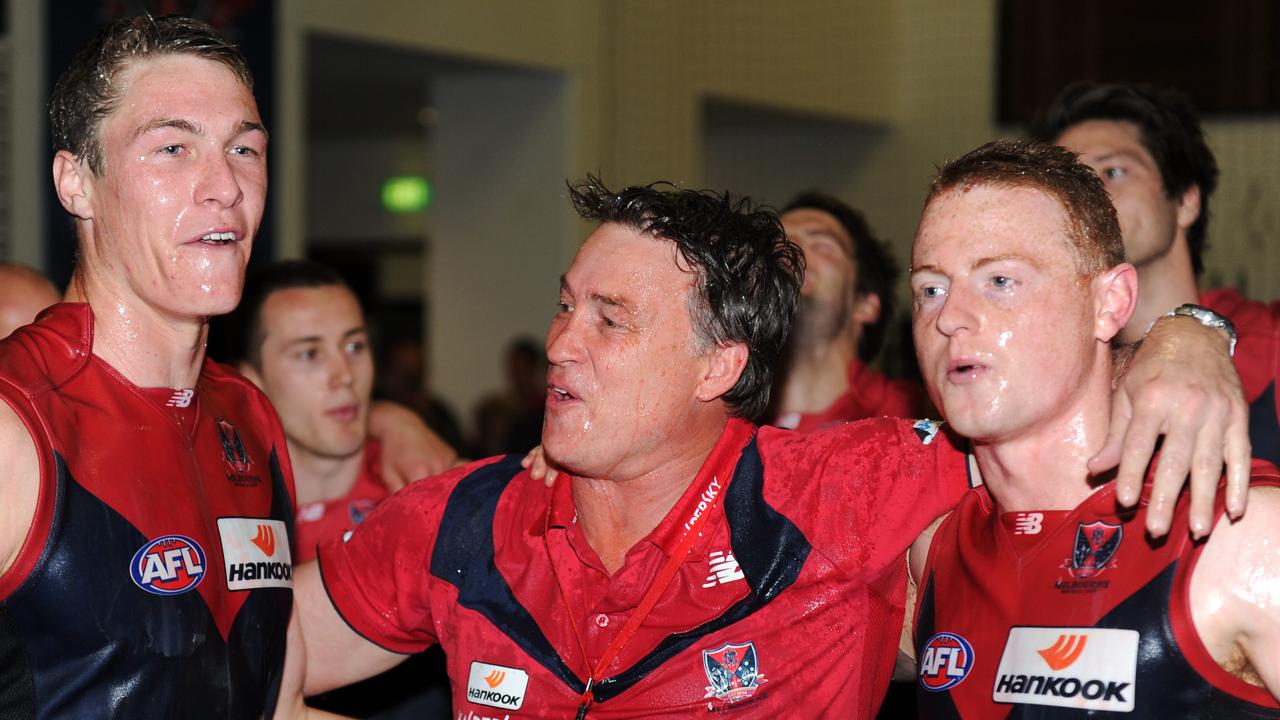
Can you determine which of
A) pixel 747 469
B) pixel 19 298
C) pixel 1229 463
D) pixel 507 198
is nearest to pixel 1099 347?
pixel 1229 463

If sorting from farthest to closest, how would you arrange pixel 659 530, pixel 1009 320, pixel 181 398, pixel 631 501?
pixel 631 501 → pixel 659 530 → pixel 181 398 → pixel 1009 320

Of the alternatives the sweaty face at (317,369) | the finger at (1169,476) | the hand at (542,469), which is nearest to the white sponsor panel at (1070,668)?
the finger at (1169,476)

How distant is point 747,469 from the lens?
9.99 feet

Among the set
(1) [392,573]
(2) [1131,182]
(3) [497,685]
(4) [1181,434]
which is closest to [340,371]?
(1) [392,573]

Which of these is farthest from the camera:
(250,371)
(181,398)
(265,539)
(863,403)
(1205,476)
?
(863,403)

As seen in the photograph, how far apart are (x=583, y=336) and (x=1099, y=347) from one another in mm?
1076

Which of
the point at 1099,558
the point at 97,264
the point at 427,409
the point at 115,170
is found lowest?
the point at 427,409

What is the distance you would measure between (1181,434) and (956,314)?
0.45m

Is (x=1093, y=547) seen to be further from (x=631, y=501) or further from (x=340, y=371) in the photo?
(x=340, y=371)

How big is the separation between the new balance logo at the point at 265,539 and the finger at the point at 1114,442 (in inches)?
64.8

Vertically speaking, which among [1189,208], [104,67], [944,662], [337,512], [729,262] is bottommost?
[337,512]

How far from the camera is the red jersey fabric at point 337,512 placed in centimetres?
443

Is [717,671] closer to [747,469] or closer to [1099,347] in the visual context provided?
[747,469]

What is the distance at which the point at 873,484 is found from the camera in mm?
2895
